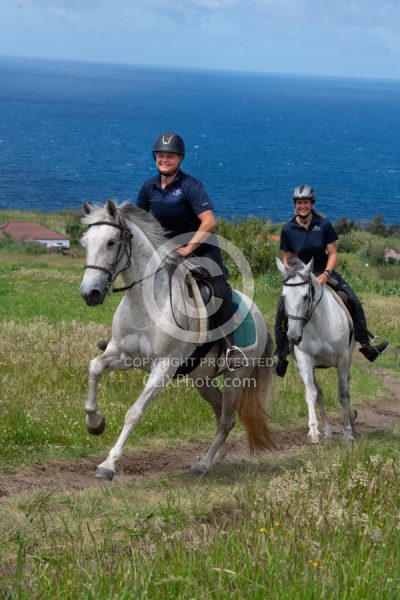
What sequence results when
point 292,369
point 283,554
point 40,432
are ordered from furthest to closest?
point 292,369
point 40,432
point 283,554

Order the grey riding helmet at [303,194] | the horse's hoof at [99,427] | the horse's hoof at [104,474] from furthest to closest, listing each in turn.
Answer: the grey riding helmet at [303,194], the horse's hoof at [99,427], the horse's hoof at [104,474]

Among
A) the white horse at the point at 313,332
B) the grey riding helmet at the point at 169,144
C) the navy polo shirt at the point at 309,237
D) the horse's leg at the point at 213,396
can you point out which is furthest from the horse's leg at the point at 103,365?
the navy polo shirt at the point at 309,237

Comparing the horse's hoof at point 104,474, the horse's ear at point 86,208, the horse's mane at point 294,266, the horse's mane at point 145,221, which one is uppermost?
the horse's ear at point 86,208

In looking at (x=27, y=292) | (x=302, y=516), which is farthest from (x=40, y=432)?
(x=27, y=292)

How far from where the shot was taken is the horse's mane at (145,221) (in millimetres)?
8570

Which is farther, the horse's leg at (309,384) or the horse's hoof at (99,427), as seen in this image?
the horse's leg at (309,384)


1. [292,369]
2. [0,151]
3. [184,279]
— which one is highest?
[184,279]

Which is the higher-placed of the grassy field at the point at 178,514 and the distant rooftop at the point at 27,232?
the grassy field at the point at 178,514

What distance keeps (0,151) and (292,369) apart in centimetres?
18488

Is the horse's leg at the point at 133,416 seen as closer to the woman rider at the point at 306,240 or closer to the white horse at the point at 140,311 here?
the white horse at the point at 140,311

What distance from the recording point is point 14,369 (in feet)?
41.0

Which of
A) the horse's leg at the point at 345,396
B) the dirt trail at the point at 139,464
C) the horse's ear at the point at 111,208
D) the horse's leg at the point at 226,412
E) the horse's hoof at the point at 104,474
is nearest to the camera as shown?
the horse's ear at the point at 111,208

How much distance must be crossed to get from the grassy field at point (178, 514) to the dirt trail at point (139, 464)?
0.22 m

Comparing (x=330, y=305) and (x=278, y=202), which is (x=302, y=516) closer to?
(x=330, y=305)
